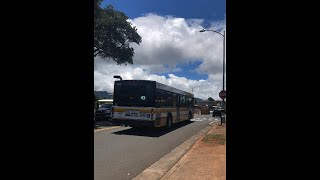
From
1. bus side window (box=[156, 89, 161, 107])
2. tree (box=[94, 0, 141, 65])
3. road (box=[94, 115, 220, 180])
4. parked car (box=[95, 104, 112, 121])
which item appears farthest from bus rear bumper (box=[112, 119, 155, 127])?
tree (box=[94, 0, 141, 65])

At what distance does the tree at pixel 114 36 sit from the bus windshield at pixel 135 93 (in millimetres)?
Result: 23217

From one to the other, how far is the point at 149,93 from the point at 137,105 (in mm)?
974

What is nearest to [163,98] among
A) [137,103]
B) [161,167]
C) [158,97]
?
[158,97]

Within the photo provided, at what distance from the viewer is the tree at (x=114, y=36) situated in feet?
143

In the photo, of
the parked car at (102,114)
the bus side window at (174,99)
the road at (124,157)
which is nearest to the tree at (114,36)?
the parked car at (102,114)

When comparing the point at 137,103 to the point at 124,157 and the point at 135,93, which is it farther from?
the point at 124,157

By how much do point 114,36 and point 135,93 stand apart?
25813 mm

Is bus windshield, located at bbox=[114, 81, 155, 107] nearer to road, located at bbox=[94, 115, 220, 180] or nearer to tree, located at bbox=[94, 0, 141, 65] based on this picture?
road, located at bbox=[94, 115, 220, 180]

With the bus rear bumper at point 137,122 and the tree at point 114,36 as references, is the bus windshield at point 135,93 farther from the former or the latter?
the tree at point 114,36
